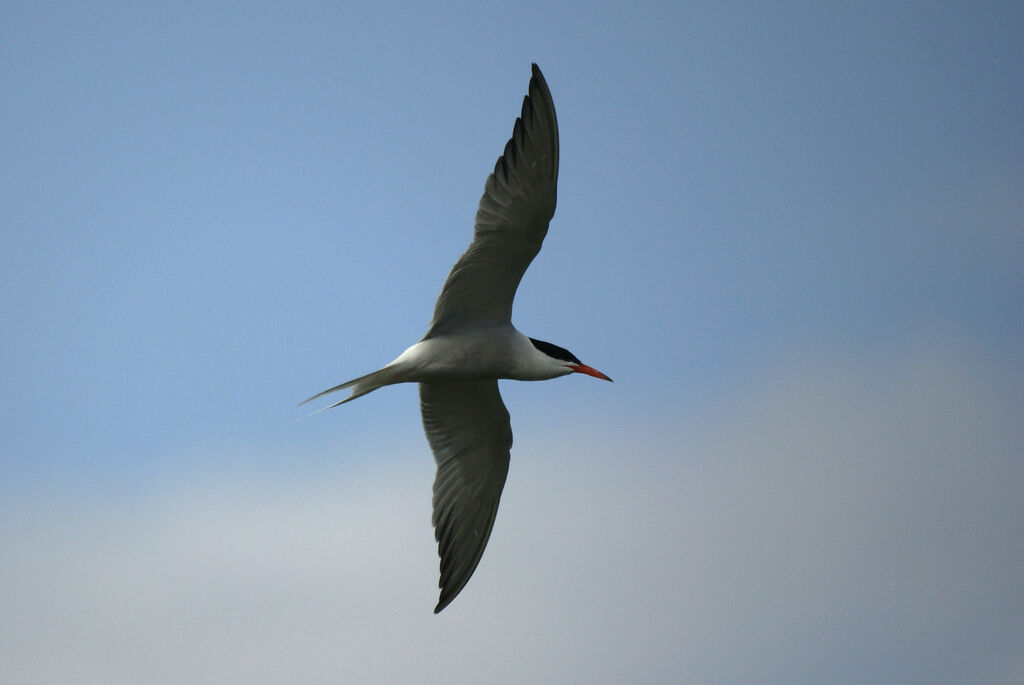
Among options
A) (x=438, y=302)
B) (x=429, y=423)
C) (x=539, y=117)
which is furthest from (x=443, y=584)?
(x=539, y=117)

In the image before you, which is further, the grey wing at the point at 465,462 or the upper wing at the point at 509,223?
the grey wing at the point at 465,462

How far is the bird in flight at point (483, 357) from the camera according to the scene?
6.84 meters

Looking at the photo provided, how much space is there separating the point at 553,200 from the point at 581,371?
1.42 meters

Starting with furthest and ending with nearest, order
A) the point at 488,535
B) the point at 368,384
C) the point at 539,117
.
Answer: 1. the point at 488,535
2. the point at 368,384
3. the point at 539,117

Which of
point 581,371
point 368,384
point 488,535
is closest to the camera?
point 368,384

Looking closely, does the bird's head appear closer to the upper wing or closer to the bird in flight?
the bird in flight

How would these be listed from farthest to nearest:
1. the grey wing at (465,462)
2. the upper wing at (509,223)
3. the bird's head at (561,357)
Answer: the grey wing at (465,462) → the bird's head at (561,357) → the upper wing at (509,223)

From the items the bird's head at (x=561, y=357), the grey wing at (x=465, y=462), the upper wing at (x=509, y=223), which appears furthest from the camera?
the grey wing at (x=465, y=462)

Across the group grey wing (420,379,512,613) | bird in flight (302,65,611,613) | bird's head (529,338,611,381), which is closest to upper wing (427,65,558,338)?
bird in flight (302,65,611,613)

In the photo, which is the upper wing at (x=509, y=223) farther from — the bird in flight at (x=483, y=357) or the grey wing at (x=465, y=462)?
the grey wing at (x=465, y=462)

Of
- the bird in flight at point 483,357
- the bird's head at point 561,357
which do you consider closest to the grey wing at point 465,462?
the bird in flight at point 483,357

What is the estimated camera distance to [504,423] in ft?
27.8

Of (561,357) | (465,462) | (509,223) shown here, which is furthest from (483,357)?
(465,462)

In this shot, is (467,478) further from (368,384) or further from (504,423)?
(368,384)
